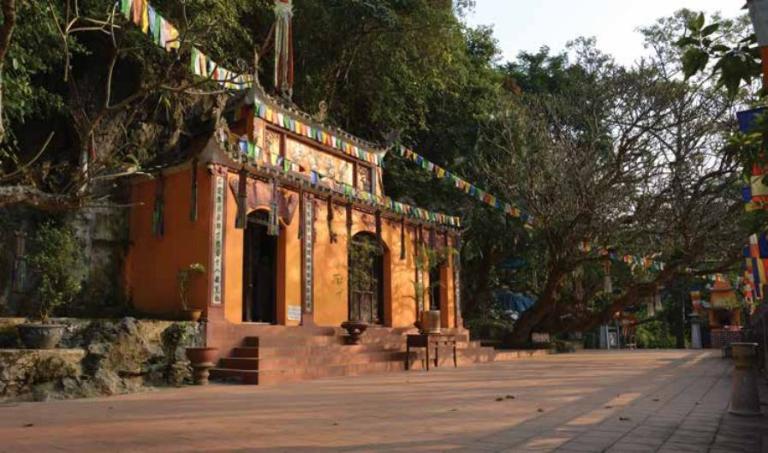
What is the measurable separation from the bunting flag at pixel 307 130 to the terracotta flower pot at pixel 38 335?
622 cm

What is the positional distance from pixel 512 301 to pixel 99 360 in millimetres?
17806

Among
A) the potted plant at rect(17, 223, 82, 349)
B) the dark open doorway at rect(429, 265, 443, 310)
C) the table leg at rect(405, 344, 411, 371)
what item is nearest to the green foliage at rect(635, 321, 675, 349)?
the dark open doorway at rect(429, 265, 443, 310)

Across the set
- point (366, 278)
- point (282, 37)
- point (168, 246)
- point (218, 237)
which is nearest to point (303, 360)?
point (218, 237)

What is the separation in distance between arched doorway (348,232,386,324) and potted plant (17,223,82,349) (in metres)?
5.38

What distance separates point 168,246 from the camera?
35.6 ft

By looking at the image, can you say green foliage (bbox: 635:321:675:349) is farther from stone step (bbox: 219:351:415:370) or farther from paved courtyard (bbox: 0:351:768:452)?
paved courtyard (bbox: 0:351:768:452)

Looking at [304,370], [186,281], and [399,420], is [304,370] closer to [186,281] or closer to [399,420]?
[186,281]

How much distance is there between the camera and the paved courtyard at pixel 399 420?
3.88 m

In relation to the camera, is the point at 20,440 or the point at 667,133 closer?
the point at 20,440

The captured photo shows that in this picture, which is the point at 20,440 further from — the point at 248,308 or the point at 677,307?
the point at 677,307

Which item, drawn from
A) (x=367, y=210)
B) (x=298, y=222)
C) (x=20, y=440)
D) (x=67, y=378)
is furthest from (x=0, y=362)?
(x=367, y=210)

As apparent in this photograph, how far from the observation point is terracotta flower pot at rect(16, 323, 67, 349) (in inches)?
288

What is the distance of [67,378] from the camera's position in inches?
281

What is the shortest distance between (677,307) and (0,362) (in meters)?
31.5
